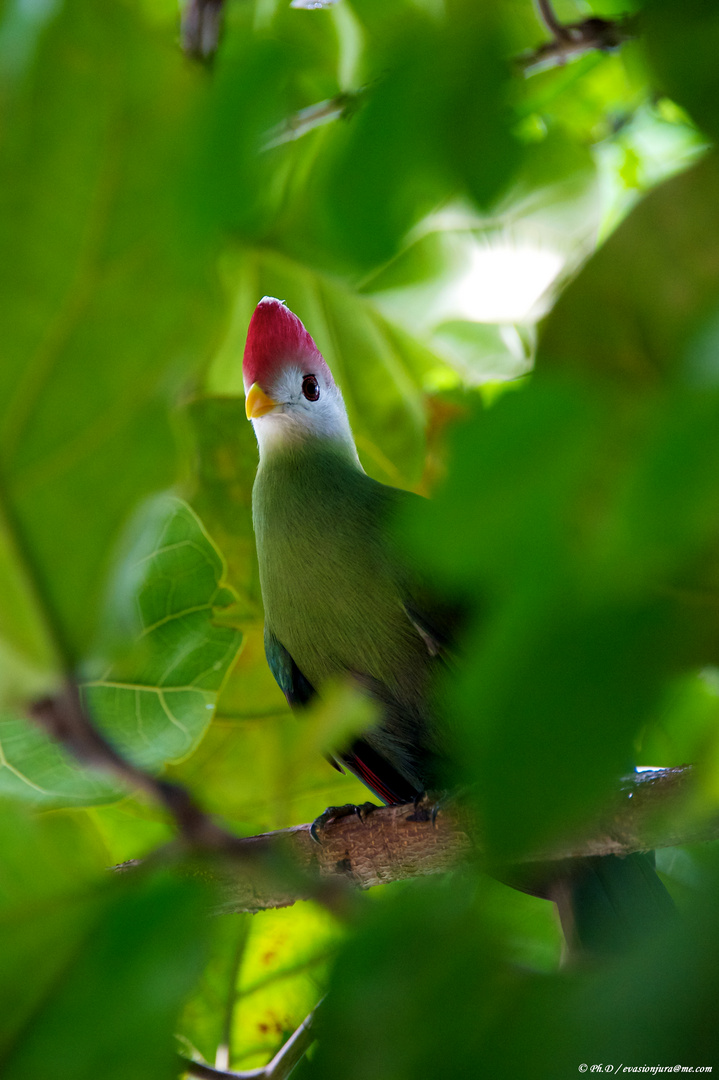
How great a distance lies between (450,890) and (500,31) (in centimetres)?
24

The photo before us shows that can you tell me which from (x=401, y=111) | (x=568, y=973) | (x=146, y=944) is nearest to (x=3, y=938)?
(x=146, y=944)

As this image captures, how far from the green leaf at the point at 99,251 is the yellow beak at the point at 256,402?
588 millimetres

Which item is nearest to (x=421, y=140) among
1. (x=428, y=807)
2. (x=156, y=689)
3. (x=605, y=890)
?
(x=156, y=689)

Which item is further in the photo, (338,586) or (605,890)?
(338,586)

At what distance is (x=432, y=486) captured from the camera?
281 millimetres

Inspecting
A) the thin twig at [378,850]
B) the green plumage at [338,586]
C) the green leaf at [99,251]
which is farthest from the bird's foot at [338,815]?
the green leaf at [99,251]

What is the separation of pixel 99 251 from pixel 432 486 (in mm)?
129

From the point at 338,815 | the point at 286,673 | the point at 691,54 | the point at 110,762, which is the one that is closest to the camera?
the point at 691,54

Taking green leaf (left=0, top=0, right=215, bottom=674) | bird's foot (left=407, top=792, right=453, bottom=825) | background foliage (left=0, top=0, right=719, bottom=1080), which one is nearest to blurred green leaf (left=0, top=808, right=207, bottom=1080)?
background foliage (left=0, top=0, right=719, bottom=1080)

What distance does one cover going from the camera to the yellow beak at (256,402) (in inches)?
34.1

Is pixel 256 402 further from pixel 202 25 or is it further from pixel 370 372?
pixel 202 25

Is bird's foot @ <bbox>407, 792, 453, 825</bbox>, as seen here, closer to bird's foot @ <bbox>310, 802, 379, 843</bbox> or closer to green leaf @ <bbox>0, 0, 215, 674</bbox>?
bird's foot @ <bbox>310, 802, 379, 843</bbox>

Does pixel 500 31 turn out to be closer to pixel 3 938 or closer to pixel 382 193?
pixel 382 193

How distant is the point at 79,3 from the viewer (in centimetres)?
25
